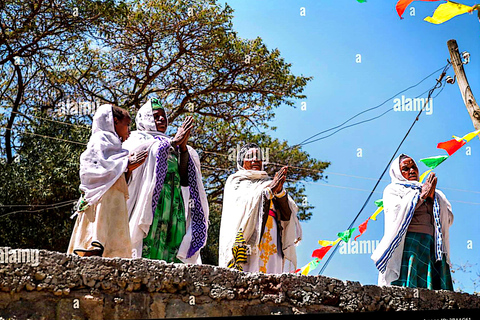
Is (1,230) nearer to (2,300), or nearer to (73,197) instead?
(73,197)

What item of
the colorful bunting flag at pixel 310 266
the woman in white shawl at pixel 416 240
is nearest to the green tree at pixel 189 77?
the colorful bunting flag at pixel 310 266

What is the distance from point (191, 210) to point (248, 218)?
2.76ft

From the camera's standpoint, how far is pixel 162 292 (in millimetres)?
4207

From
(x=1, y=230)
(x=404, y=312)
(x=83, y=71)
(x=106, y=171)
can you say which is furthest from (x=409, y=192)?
(x=83, y=71)

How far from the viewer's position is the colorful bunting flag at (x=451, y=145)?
776 cm

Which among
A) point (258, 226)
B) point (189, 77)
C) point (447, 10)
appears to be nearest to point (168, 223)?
point (258, 226)

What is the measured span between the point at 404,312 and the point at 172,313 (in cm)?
162

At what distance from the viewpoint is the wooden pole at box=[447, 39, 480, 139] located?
8812 millimetres

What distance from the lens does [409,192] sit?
21.1 feet

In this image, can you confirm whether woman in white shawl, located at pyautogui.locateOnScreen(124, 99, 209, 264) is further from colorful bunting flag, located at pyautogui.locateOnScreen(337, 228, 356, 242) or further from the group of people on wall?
colorful bunting flag, located at pyautogui.locateOnScreen(337, 228, 356, 242)

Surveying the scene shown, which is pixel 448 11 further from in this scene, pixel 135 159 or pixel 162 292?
pixel 162 292

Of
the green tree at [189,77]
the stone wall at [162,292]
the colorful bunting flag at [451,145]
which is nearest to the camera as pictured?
the stone wall at [162,292]

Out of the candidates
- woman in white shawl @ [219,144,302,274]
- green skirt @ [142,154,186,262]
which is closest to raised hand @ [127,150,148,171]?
green skirt @ [142,154,186,262]

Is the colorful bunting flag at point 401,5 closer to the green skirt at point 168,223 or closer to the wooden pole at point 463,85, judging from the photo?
the wooden pole at point 463,85
